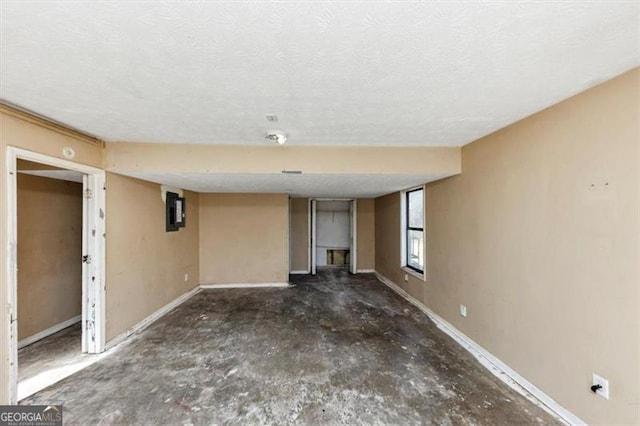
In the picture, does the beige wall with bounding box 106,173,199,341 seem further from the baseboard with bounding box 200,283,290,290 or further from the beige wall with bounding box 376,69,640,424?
the beige wall with bounding box 376,69,640,424

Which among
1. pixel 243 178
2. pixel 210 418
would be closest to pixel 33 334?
pixel 210 418

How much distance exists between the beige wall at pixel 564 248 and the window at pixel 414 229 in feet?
4.60

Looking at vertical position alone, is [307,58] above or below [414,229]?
above

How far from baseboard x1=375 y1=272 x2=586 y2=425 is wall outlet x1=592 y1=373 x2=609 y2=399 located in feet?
0.93

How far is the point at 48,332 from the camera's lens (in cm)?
307

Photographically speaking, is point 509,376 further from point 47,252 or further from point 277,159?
point 47,252

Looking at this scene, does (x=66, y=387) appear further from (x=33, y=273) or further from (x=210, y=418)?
(x=33, y=273)

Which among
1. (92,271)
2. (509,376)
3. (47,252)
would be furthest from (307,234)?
(509,376)

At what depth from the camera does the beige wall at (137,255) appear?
287 cm

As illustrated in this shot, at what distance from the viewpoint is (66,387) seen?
214 cm

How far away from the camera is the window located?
4316mm

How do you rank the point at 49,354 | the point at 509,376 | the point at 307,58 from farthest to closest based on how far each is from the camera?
the point at 49,354 → the point at 509,376 → the point at 307,58

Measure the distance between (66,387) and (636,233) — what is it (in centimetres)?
421

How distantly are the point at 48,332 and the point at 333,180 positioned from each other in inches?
156
